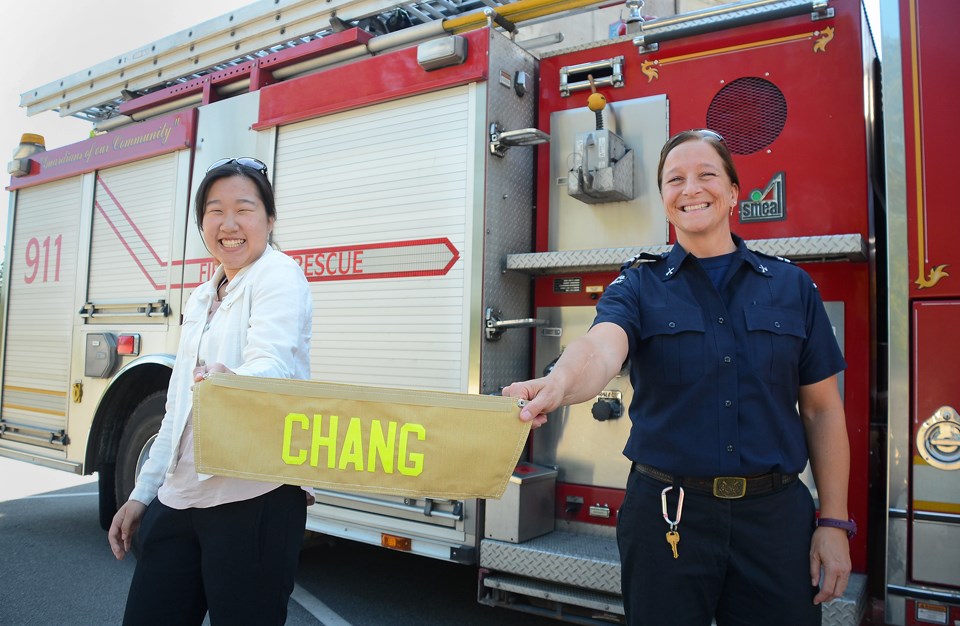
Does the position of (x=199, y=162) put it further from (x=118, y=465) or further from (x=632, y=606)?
(x=632, y=606)

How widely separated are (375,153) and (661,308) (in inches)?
99.0

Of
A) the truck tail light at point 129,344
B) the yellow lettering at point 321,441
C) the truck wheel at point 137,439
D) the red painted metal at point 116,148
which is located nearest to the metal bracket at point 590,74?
the yellow lettering at point 321,441

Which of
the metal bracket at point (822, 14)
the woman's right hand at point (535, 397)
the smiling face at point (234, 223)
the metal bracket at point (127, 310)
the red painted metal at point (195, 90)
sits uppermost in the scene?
the red painted metal at point (195, 90)

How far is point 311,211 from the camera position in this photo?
13.5 feet

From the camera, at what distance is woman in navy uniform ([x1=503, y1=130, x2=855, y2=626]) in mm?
1614

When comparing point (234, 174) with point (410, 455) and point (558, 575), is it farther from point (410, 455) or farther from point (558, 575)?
point (558, 575)

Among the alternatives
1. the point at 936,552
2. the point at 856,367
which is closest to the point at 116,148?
the point at 856,367

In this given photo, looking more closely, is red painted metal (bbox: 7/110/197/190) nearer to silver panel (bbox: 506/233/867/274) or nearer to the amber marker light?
silver panel (bbox: 506/233/867/274)

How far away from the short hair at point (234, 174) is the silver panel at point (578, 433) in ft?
5.97

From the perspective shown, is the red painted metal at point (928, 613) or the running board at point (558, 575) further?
the running board at point (558, 575)

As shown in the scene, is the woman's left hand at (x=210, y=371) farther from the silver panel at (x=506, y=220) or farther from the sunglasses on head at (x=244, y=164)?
the silver panel at (x=506, y=220)

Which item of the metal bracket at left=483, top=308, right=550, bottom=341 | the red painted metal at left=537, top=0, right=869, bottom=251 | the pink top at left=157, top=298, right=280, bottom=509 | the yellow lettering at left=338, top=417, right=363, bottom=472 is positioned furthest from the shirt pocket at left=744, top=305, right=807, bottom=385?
the metal bracket at left=483, top=308, right=550, bottom=341

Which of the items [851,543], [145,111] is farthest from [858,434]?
[145,111]

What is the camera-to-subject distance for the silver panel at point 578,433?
3.29 m
